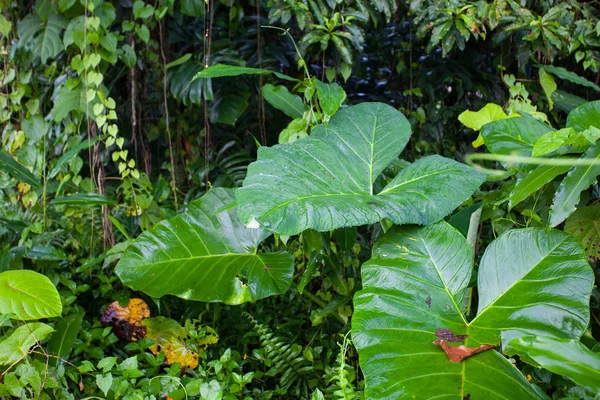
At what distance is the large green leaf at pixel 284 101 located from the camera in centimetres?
175

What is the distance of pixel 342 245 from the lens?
1535mm

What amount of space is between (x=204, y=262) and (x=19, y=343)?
486mm

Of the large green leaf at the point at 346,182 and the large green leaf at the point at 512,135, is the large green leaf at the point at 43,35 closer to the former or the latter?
the large green leaf at the point at 346,182

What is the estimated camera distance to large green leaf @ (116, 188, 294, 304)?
1504mm

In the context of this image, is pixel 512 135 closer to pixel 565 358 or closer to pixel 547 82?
pixel 565 358

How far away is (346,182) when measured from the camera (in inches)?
52.4

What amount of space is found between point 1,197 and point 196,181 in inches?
36.8

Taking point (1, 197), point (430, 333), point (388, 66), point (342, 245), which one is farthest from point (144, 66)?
point (430, 333)

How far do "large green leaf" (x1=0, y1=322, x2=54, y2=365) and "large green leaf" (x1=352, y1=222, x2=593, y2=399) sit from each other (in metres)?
0.79

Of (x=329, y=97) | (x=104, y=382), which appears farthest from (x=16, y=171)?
(x=329, y=97)

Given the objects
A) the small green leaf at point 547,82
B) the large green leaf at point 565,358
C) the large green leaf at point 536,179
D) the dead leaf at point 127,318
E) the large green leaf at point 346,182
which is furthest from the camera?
the small green leaf at point 547,82

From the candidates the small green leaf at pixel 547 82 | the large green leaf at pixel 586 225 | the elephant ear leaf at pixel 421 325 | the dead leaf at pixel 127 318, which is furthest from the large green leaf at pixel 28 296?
the small green leaf at pixel 547 82

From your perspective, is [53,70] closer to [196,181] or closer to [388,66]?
[196,181]

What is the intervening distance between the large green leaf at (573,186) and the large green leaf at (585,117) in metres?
0.19
